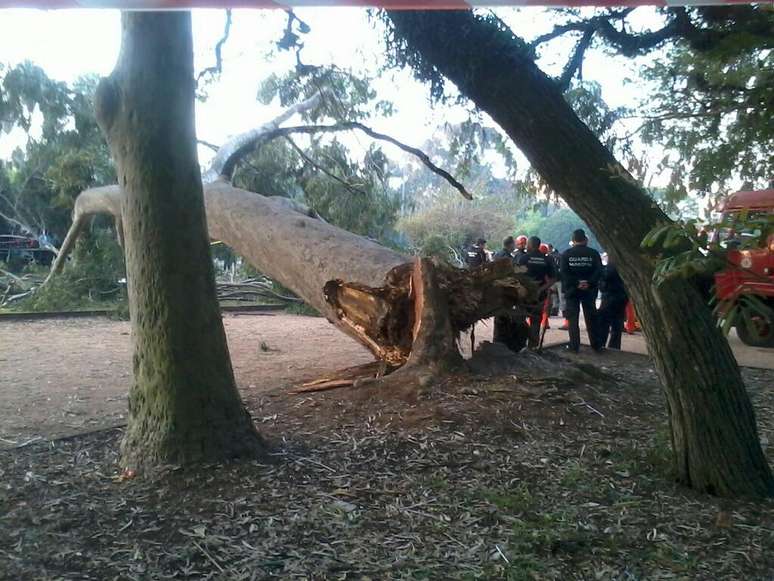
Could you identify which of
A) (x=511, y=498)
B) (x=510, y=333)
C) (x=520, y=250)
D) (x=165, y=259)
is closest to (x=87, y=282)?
(x=520, y=250)

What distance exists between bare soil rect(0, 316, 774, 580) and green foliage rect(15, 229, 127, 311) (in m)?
10.2

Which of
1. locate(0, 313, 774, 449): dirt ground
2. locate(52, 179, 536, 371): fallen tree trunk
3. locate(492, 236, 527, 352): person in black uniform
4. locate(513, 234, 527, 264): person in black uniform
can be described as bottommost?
locate(0, 313, 774, 449): dirt ground

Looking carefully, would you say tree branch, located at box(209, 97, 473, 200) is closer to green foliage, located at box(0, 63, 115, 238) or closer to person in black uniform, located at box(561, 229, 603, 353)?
person in black uniform, located at box(561, 229, 603, 353)

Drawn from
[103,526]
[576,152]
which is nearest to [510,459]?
[576,152]

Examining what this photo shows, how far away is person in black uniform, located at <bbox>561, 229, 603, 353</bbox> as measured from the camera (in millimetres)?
10023

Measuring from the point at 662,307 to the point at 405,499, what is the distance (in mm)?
1735

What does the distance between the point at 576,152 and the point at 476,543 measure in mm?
2251

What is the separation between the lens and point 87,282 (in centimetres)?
1672

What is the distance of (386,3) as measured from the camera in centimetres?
221

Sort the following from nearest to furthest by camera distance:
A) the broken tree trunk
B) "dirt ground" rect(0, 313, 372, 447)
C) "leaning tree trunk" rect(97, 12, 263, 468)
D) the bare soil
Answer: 1. the bare soil
2. "leaning tree trunk" rect(97, 12, 263, 468)
3. "dirt ground" rect(0, 313, 372, 447)
4. the broken tree trunk

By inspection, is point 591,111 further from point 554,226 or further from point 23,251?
point 554,226

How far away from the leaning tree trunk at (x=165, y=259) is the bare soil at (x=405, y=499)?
0.96 ft

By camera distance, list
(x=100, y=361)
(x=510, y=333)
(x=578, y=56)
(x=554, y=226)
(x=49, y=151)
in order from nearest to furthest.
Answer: (x=578, y=56) < (x=510, y=333) < (x=100, y=361) < (x=49, y=151) < (x=554, y=226)

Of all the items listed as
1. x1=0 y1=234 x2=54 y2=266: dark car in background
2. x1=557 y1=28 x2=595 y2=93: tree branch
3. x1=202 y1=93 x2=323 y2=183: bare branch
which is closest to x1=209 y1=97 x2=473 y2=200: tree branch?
x1=202 y1=93 x2=323 y2=183: bare branch
